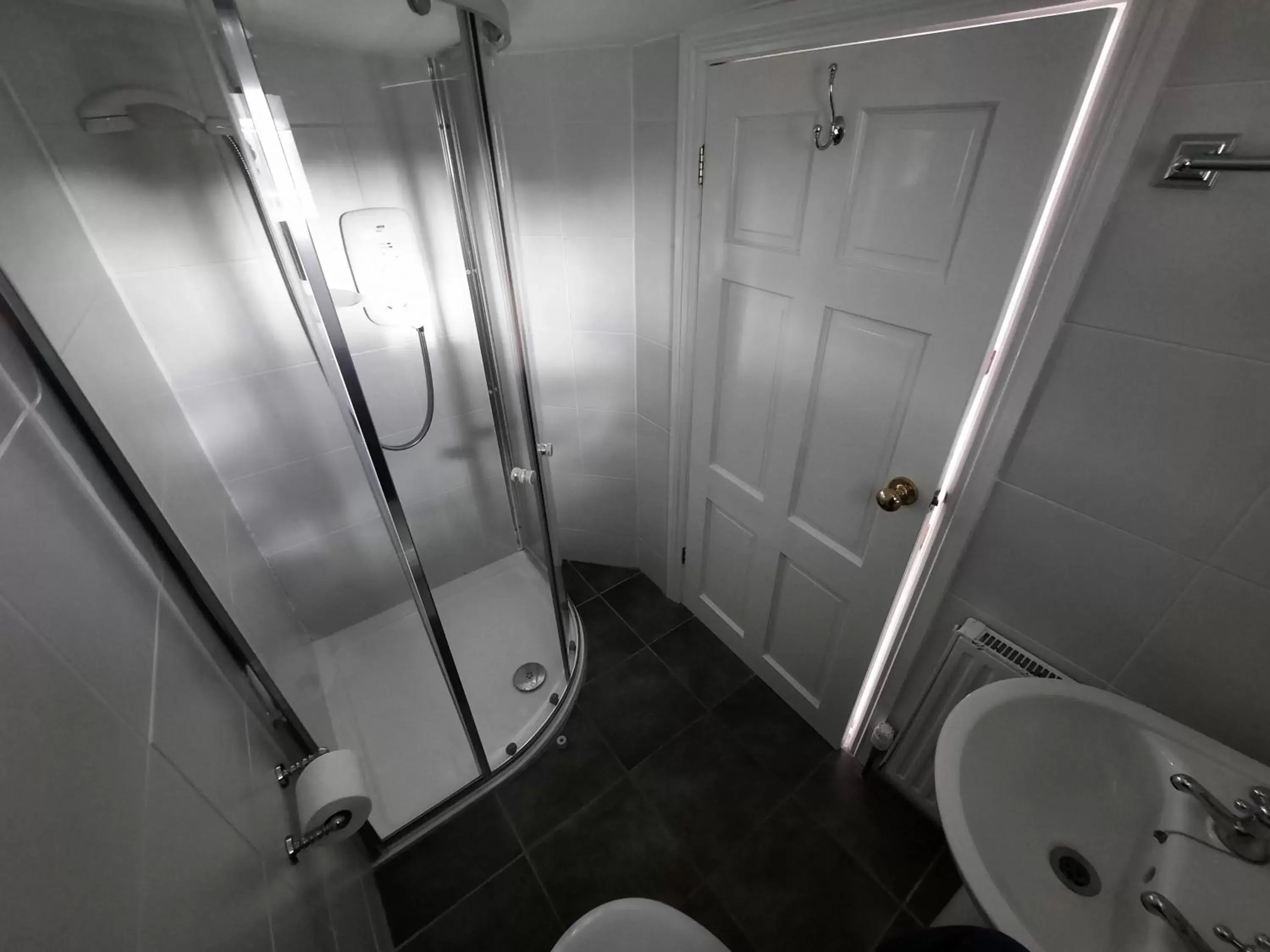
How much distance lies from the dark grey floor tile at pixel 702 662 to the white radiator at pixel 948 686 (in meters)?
0.53

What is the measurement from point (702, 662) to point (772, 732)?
0.32 meters

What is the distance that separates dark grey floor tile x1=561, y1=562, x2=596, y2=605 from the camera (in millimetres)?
2150

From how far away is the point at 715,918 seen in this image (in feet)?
4.20

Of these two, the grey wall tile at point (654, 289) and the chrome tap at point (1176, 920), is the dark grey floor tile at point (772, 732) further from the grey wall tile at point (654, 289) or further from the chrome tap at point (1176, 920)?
the grey wall tile at point (654, 289)

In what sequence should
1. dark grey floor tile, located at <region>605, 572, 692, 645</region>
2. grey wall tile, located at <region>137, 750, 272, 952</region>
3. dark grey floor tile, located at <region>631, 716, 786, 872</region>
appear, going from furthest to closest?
dark grey floor tile, located at <region>605, 572, 692, 645</region> → dark grey floor tile, located at <region>631, 716, 786, 872</region> → grey wall tile, located at <region>137, 750, 272, 952</region>

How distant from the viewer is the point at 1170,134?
68 centimetres

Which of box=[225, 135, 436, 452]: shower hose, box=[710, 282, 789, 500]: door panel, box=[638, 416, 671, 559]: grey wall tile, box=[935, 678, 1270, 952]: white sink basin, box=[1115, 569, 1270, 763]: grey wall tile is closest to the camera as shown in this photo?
box=[935, 678, 1270, 952]: white sink basin

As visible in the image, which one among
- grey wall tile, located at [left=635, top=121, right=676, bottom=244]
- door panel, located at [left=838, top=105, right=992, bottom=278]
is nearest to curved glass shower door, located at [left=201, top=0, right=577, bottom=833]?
grey wall tile, located at [left=635, top=121, right=676, bottom=244]

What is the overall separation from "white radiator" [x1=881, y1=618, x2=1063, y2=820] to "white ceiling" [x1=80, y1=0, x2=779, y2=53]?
4.45 ft

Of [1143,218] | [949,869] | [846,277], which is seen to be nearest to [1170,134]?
[1143,218]

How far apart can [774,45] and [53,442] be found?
1303 mm

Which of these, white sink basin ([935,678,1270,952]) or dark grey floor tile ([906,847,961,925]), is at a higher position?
white sink basin ([935,678,1270,952])

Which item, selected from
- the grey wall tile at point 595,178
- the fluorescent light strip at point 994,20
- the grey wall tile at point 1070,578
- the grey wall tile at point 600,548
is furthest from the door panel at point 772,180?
the grey wall tile at point 600,548

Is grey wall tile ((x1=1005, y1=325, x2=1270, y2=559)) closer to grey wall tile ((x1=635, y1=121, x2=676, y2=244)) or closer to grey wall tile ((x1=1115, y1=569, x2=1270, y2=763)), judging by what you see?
grey wall tile ((x1=1115, y1=569, x2=1270, y2=763))
